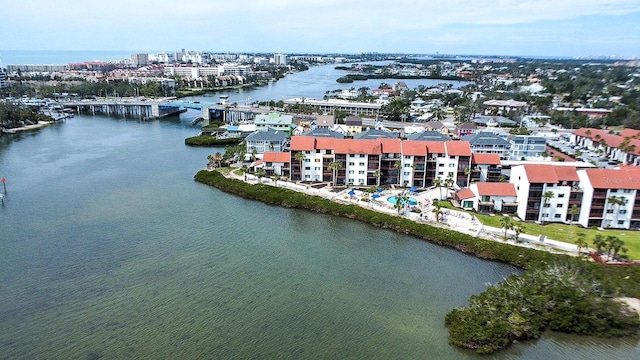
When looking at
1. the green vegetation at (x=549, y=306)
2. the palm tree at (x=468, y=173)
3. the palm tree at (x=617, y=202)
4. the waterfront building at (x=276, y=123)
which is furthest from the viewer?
the waterfront building at (x=276, y=123)

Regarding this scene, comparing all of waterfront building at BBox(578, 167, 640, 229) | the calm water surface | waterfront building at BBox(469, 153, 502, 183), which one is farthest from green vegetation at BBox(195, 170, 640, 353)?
waterfront building at BBox(469, 153, 502, 183)

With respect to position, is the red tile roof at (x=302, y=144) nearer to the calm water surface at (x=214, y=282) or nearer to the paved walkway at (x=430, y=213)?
the paved walkway at (x=430, y=213)

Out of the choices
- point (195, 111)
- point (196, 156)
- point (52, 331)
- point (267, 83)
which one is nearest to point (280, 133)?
point (196, 156)

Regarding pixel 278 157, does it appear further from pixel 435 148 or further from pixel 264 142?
pixel 435 148

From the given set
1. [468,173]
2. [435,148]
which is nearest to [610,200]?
[468,173]

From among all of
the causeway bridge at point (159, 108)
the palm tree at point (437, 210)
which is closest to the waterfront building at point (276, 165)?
the palm tree at point (437, 210)

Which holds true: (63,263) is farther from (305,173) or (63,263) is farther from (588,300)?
(588,300)

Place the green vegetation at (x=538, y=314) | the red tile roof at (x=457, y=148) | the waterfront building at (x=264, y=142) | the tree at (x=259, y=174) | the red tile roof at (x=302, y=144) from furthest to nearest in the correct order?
the waterfront building at (x=264, y=142) → the red tile roof at (x=302, y=144) → the tree at (x=259, y=174) → the red tile roof at (x=457, y=148) → the green vegetation at (x=538, y=314)
